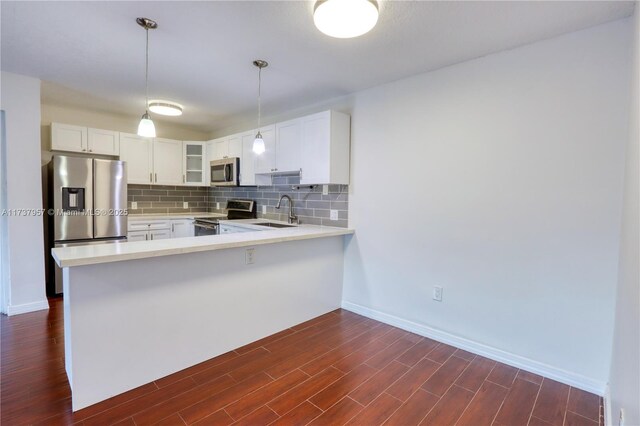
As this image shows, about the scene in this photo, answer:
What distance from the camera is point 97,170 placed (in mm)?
3674

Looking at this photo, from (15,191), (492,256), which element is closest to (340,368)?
(492,256)

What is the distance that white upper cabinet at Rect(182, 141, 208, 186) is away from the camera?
16.6 feet

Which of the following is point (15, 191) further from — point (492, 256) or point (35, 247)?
point (492, 256)

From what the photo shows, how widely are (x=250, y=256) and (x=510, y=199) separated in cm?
207

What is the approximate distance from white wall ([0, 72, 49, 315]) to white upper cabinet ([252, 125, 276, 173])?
2.27 m

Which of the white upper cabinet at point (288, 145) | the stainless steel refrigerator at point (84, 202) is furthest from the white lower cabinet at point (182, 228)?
the white upper cabinet at point (288, 145)

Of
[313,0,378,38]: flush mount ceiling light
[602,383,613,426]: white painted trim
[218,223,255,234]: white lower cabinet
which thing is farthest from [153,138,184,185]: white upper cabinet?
[602,383,613,426]: white painted trim

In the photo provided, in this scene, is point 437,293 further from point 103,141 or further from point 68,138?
point 68,138

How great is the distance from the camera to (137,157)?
179 inches

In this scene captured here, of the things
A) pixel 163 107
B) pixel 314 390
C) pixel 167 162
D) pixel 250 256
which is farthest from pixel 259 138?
pixel 167 162

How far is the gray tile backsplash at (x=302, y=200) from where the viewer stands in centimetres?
351

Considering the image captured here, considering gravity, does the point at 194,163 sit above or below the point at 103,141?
below

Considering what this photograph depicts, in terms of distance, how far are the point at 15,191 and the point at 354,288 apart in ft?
11.6

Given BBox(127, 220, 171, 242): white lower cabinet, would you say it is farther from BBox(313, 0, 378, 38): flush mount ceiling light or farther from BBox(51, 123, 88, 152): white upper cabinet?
BBox(313, 0, 378, 38): flush mount ceiling light
